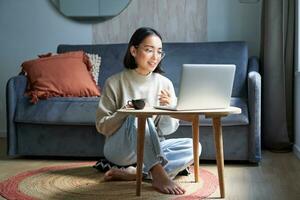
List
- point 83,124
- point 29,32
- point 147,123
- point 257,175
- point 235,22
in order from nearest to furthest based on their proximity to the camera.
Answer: point 147,123 < point 257,175 < point 83,124 < point 235,22 < point 29,32

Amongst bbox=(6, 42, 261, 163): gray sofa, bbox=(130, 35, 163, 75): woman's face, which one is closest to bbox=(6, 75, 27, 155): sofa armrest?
bbox=(6, 42, 261, 163): gray sofa

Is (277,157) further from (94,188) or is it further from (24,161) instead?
(24,161)

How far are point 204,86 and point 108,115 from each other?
0.52 meters

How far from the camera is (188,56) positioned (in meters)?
3.33

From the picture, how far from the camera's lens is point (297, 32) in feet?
10.4

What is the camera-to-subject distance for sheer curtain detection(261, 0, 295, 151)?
10.5 feet

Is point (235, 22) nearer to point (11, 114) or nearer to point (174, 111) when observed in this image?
point (11, 114)

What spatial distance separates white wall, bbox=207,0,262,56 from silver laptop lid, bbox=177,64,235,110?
5.83 feet

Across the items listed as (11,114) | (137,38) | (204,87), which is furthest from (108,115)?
(11,114)

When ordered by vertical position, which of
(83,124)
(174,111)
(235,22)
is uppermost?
(235,22)

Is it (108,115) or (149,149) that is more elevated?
(108,115)

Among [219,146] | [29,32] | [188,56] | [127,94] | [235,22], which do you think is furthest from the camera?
[29,32]

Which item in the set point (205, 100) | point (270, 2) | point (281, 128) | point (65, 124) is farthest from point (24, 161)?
point (270, 2)

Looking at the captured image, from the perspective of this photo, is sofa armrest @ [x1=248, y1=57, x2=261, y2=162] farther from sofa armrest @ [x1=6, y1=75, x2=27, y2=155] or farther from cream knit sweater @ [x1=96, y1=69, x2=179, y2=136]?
sofa armrest @ [x1=6, y1=75, x2=27, y2=155]
